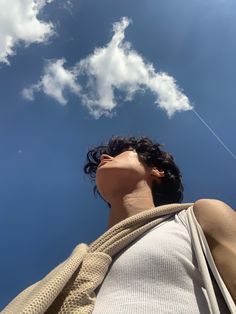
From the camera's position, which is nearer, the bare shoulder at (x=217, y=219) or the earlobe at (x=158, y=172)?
the bare shoulder at (x=217, y=219)

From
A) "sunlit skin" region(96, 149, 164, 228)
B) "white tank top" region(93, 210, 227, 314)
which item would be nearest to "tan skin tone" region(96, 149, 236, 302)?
"sunlit skin" region(96, 149, 164, 228)

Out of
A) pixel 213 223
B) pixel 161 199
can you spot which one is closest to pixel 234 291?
pixel 213 223

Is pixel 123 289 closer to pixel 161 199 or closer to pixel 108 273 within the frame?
pixel 108 273

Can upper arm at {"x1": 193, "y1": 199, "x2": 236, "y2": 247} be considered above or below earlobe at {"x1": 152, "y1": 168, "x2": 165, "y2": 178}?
below

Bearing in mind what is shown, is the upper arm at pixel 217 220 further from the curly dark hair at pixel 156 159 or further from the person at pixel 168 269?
the curly dark hair at pixel 156 159

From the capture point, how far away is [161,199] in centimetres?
318

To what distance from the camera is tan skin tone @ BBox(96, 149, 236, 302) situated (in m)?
1.59

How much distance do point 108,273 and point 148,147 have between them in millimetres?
1756

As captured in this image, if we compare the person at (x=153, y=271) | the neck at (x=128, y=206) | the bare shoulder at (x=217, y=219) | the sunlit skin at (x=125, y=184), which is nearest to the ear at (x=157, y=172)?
the sunlit skin at (x=125, y=184)

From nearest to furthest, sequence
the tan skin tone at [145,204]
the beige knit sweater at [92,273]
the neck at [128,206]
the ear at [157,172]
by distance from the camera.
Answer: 1. the beige knit sweater at [92,273]
2. the tan skin tone at [145,204]
3. the neck at [128,206]
4. the ear at [157,172]

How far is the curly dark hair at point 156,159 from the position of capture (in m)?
3.23

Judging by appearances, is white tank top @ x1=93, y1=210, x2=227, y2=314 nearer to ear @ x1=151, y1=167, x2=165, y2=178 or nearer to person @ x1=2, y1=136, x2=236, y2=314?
person @ x1=2, y1=136, x2=236, y2=314

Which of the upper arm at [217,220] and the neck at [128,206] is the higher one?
the neck at [128,206]

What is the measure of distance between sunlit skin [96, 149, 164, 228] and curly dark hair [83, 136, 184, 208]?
5.3 inches
